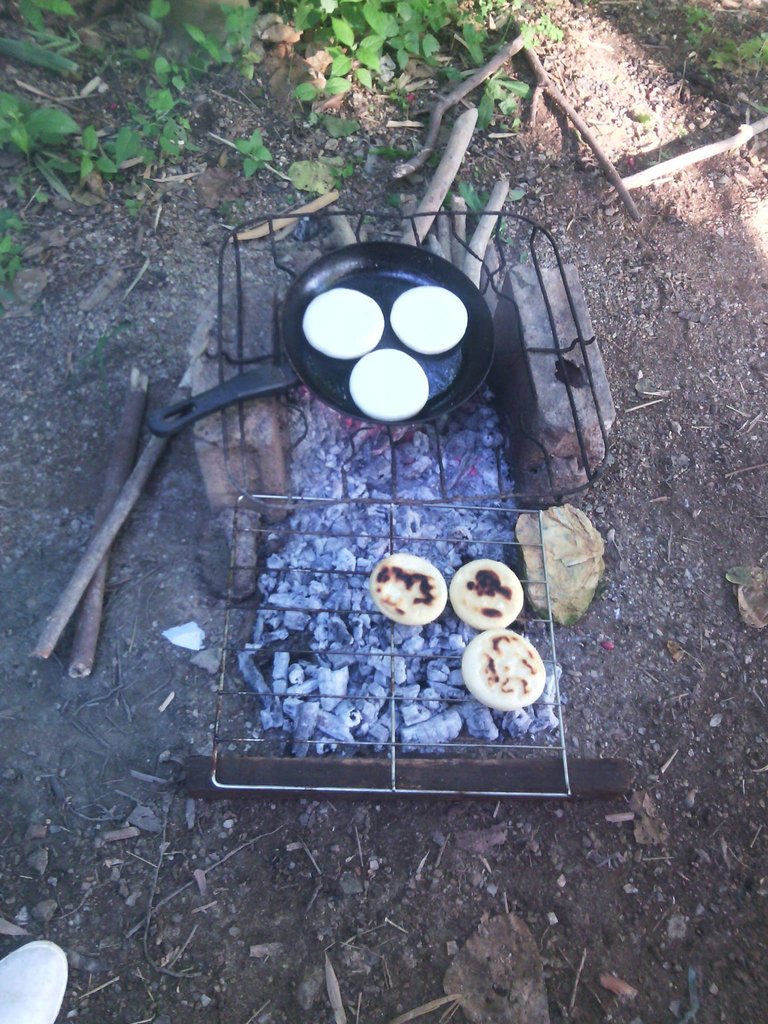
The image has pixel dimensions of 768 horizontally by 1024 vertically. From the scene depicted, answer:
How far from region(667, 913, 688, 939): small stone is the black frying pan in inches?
81.2

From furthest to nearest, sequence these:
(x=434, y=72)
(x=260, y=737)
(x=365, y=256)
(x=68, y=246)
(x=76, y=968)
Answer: (x=434, y=72) < (x=68, y=246) < (x=365, y=256) < (x=260, y=737) < (x=76, y=968)

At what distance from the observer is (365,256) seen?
10.6 feet

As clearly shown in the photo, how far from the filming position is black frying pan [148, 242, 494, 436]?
2668 millimetres

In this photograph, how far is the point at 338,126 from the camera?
4.51 metres

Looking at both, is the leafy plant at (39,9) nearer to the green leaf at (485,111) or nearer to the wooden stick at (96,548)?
the green leaf at (485,111)

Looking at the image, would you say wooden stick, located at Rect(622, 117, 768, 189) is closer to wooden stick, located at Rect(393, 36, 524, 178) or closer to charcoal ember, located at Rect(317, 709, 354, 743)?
wooden stick, located at Rect(393, 36, 524, 178)

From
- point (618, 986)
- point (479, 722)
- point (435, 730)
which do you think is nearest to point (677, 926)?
point (618, 986)

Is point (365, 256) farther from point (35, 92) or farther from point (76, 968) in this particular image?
point (76, 968)

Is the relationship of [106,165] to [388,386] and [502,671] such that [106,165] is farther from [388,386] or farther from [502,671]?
[502,671]

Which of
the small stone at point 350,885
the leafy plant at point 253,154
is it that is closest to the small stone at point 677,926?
the small stone at point 350,885

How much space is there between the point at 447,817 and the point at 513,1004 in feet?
2.05

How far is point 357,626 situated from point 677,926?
5.29ft

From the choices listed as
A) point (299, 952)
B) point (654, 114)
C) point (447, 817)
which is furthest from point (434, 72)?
point (299, 952)

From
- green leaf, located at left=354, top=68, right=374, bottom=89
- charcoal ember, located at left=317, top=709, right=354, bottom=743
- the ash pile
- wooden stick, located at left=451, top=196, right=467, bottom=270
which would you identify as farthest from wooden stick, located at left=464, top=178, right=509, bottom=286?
charcoal ember, located at left=317, top=709, right=354, bottom=743
